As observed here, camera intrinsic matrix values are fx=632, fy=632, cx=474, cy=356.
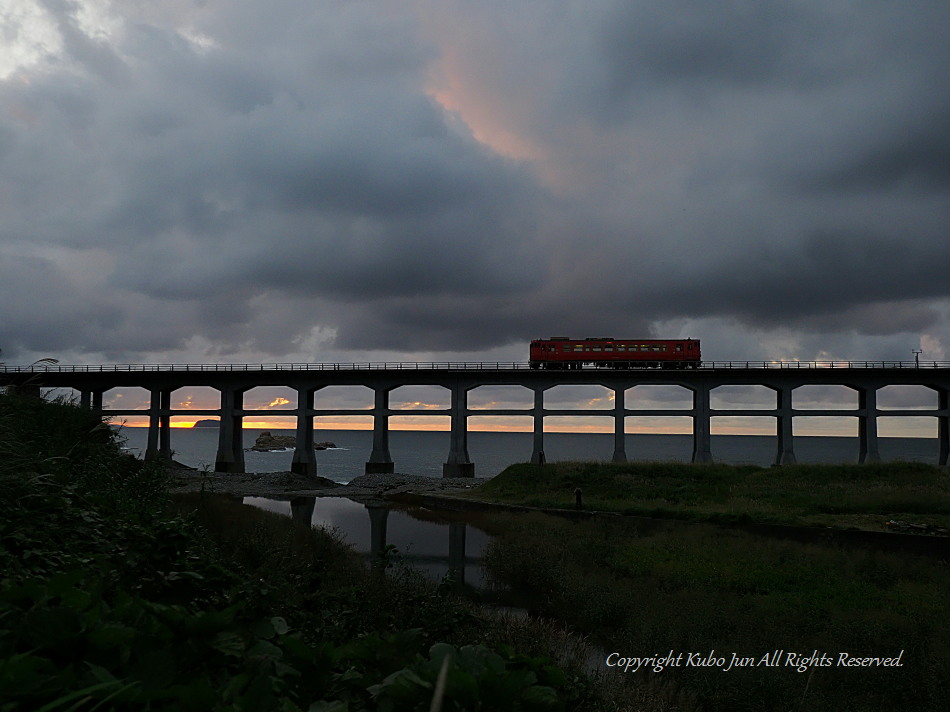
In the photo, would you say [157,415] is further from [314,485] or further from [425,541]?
[425,541]

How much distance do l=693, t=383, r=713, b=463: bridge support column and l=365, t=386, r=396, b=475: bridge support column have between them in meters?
28.0

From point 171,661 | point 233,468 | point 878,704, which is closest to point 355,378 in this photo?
point 233,468

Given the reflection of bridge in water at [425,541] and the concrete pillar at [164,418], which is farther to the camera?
the concrete pillar at [164,418]

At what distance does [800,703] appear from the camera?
28.4 feet

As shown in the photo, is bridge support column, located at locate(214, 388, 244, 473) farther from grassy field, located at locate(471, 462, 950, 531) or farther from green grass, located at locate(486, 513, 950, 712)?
green grass, located at locate(486, 513, 950, 712)

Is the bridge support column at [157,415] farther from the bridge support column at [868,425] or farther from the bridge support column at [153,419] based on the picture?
the bridge support column at [868,425]

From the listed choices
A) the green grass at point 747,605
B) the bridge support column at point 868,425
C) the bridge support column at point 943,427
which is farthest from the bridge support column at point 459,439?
the bridge support column at point 943,427

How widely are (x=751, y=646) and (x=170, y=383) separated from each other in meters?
63.4

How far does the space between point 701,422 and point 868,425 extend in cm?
1471

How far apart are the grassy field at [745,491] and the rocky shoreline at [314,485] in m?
7.47

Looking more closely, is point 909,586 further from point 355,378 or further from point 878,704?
point 355,378

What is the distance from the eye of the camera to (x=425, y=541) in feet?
85.3

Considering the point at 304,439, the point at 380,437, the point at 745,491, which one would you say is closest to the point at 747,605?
the point at 745,491

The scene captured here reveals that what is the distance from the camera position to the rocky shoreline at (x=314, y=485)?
153 feet
